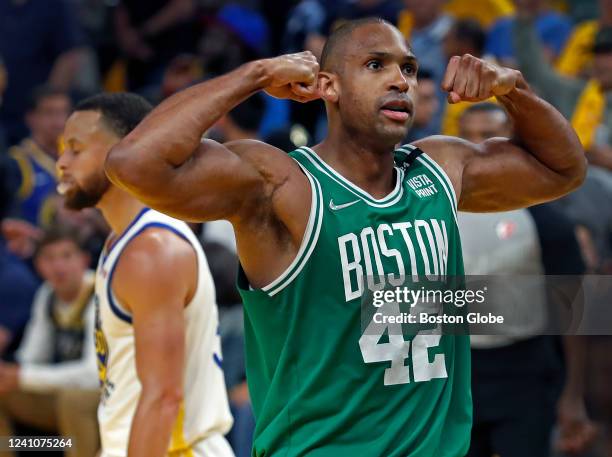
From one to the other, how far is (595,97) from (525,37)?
1035 millimetres

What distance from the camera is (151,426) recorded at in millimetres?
5000

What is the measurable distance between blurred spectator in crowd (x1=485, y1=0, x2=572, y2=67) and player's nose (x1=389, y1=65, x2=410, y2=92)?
5.65 m

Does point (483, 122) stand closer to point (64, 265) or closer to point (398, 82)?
point (64, 265)

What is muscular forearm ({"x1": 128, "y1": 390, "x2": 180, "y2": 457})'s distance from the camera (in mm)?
4977

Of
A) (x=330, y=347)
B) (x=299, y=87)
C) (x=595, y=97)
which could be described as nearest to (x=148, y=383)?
(x=330, y=347)

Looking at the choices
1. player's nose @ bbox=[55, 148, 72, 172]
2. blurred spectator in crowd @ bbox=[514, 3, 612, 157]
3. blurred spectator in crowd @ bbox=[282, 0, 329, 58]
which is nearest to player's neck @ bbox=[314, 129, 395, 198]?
player's nose @ bbox=[55, 148, 72, 172]

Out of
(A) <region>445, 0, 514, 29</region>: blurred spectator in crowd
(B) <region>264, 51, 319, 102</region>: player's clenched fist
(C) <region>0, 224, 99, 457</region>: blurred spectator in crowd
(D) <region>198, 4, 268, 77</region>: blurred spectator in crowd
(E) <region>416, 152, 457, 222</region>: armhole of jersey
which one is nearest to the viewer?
(B) <region>264, 51, 319, 102</region>: player's clenched fist

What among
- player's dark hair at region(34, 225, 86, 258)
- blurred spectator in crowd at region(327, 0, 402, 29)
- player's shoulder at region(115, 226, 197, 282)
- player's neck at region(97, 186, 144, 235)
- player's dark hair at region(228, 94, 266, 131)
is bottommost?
player's shoulder at region(115, 226, 197, 282)

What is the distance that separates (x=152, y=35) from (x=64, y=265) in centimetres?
453

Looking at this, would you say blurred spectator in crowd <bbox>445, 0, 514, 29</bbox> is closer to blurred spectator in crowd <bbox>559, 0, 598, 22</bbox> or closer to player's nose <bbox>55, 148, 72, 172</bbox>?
blurred spectator in crowd <bbox>559, 0, 598, 22</bbox>

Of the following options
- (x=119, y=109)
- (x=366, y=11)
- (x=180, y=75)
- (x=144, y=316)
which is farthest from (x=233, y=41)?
(x=144, y=316)

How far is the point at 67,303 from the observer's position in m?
7.95

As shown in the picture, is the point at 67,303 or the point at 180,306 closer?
the point at 180,306

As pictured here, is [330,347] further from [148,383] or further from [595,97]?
[595,97]
